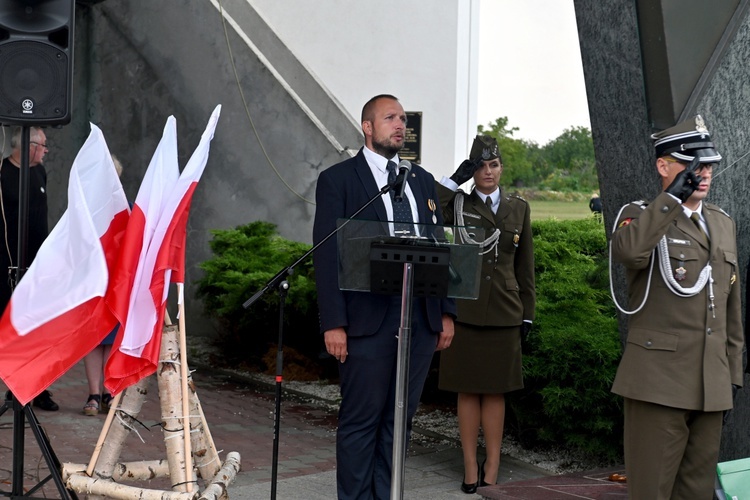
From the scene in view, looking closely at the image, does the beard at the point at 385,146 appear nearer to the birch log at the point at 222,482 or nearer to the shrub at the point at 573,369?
the birch log at the point at 222,482

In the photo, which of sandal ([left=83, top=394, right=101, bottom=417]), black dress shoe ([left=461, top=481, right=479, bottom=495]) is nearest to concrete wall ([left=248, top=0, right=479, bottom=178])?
sandal ([left=83, top=394, right=101, bottom=417])

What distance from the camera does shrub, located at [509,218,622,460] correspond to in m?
5.92

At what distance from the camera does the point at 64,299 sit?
→ 4.36 metres

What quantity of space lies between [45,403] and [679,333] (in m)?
4.93

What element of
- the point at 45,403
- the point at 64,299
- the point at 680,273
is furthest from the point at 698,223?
the point at 45,403

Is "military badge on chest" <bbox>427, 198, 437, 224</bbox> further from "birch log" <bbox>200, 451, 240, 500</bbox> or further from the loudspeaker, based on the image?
the loudspeaker

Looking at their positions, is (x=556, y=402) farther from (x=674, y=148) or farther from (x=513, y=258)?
(x=674, y=148)

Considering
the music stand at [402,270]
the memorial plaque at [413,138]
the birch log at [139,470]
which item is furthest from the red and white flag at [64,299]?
the memorial plaque at [413,138]

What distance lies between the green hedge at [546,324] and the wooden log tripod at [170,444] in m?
2.23

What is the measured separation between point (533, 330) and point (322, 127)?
4.31m

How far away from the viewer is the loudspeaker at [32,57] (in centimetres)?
512

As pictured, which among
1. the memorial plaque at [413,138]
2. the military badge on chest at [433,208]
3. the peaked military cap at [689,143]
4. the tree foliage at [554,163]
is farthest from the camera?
the tree foliage at [554,163]

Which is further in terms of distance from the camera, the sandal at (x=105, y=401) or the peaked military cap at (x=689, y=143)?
the sandal at (x=105, y=401)

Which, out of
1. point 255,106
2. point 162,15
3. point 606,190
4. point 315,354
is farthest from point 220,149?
point 606,190
